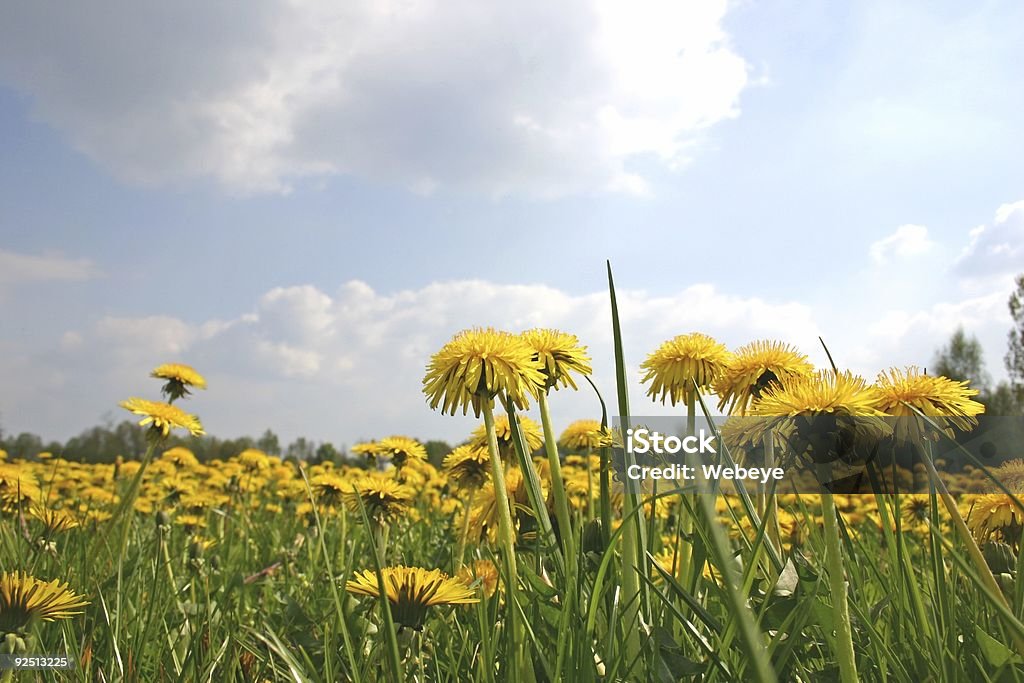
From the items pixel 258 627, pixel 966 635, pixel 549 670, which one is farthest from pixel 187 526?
pixel 966 635

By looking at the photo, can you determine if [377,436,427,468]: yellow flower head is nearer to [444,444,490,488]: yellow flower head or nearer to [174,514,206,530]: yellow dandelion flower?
[444,444,490,488]: yellow flower head

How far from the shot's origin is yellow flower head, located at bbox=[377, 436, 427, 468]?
128 inches

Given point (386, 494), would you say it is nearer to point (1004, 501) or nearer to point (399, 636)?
point (399, 636)

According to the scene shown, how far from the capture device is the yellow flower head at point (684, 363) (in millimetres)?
2020

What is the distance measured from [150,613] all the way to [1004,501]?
8.60 ft

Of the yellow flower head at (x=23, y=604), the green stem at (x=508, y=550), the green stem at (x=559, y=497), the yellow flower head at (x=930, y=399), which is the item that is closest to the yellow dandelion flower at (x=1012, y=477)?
the yellow flower head at (x=930, y=399)

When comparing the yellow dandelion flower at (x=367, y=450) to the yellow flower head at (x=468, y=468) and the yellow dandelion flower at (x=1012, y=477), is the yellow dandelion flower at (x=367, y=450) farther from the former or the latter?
the yellow dandelion flower at (x=1012, y=477)

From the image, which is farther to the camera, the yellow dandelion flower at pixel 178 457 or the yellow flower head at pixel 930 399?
the yellow dandelion flower at pixel 178 457

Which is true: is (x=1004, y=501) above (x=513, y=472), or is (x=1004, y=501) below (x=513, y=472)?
below

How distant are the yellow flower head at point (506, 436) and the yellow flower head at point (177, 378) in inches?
86.5

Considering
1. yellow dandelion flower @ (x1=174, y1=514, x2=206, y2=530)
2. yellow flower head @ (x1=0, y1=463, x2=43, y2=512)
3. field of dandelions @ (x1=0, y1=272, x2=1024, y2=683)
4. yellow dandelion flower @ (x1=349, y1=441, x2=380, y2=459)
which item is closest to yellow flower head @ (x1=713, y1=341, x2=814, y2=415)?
field of dandelions @ (x1=0, y1=272, x2=1024, y2=683)

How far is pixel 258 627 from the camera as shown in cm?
249

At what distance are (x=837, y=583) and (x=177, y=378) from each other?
138 inches

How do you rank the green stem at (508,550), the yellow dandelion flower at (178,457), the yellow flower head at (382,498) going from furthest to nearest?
the yellow dandelion flower at (178,457) < the yellow flower head at (382,498) < the green stem at (508,550)
